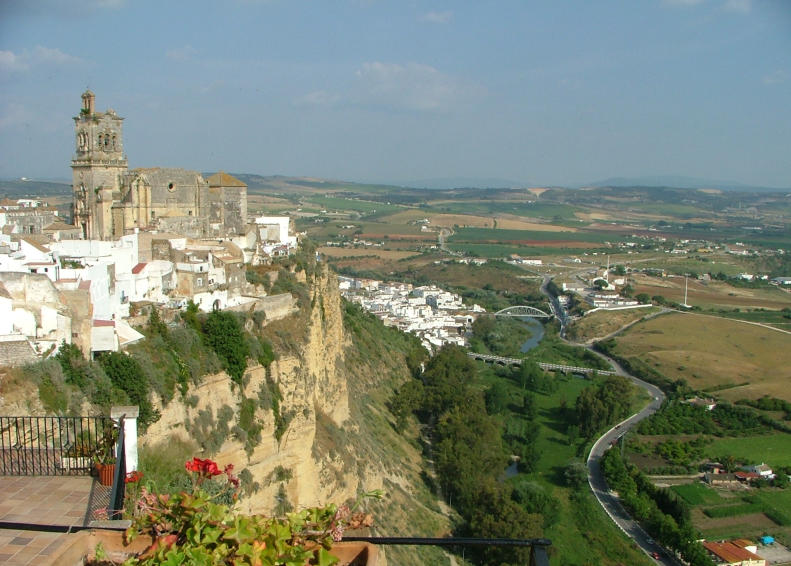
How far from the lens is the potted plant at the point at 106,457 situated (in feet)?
19.2

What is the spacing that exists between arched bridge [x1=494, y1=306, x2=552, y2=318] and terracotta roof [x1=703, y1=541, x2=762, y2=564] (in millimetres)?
38156

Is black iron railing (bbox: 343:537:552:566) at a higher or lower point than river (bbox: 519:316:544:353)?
higher

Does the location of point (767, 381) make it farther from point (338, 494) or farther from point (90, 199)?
point (90, 199)

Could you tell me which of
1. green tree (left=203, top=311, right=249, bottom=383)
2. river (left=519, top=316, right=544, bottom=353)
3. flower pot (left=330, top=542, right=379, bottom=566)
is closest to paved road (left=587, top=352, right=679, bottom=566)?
river (left=519, top=316, right=544, bottom=353)

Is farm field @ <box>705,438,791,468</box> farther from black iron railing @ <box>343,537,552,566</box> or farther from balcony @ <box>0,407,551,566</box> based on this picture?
black iron railing @ <box>343,537,552,566</box>

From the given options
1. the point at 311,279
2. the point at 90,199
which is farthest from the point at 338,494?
the point at 90,199

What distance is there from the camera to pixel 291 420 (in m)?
15.5

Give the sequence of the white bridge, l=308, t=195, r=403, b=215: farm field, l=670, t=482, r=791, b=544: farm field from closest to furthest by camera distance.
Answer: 1. l=670, t=482, r=791, b=544: farm field
2. the white bridge
3. l=308, t=195, r=403, b=215: farm field

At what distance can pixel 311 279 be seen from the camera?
67.6ft

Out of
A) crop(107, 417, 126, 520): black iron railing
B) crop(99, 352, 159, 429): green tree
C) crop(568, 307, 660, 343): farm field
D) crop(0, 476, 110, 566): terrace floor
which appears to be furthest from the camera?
crop(568, 307, 660, 343): farm field

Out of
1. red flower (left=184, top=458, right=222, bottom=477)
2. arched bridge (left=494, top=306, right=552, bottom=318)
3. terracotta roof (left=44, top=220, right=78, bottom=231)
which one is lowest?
arched bridge (left=494, top=306, right=552, bottom=318)

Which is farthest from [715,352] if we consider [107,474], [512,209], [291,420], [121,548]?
[512,209]

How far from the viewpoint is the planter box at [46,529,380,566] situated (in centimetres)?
358

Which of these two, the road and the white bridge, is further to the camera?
the white bridge
